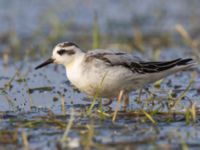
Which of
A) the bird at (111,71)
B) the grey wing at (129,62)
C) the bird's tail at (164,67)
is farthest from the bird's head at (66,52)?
the bird's tail at (164,67)

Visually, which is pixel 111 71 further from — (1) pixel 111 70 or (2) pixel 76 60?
(2) pixel 76 60

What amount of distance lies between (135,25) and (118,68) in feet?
28.4

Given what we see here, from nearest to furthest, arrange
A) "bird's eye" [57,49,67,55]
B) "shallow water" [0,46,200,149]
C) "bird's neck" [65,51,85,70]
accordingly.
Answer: "shallow water" [0,46,200,149], "bird's neck" [65,51,85,70], "bird's eye" [57,49,67,55]

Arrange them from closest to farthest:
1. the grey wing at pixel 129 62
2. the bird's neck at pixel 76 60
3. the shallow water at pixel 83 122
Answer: the shallow water at pixel 83 122 → the grey wing at pixel 129 62 → the bird's neck at pixel 76 60

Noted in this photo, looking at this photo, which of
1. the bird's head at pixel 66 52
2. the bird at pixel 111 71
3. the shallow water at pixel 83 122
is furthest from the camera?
the bird's head at pixel 66 52

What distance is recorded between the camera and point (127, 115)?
875 cm

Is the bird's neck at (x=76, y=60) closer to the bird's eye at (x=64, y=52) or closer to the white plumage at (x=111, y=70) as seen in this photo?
the white plumage at (x=111, y=70)

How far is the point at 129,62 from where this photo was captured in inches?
366

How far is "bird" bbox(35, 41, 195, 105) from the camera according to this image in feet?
29.9

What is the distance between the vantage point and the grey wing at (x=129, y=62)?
924cm

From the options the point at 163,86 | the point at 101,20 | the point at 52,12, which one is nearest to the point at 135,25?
the point at 101,20

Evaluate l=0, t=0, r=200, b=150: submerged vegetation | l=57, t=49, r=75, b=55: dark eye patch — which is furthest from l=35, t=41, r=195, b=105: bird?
l=0, t=0, r=200, b=150: submerged vegetation

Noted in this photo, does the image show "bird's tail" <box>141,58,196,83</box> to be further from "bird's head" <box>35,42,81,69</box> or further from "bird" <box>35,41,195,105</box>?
"bird's head" <box>35,42,81,69</box>

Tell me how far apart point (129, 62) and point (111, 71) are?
0.32m
